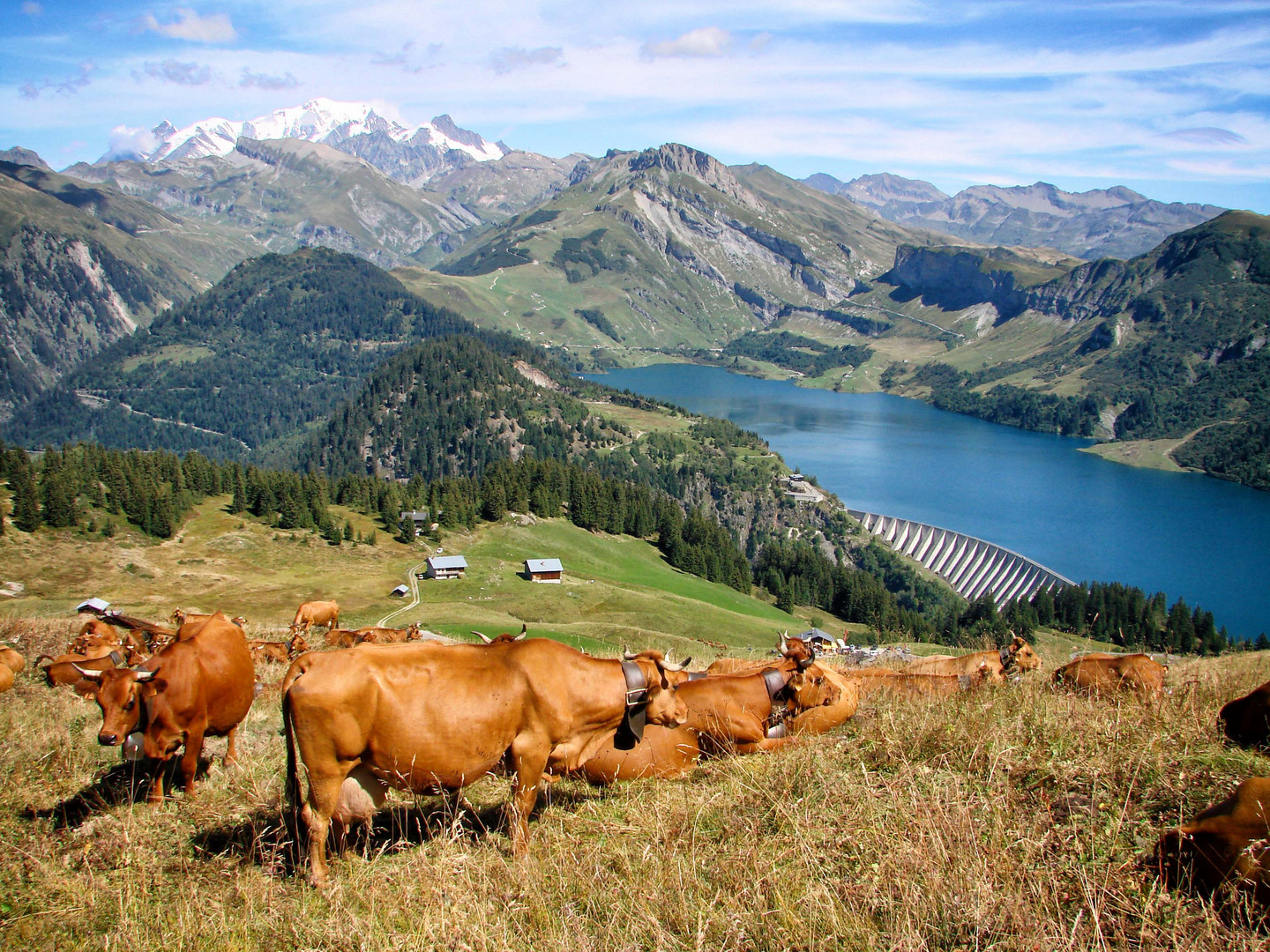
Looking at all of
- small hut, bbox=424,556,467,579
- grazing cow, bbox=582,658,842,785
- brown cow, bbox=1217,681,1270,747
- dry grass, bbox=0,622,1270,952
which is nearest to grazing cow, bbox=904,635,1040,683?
grazing cow, bbox=582,658,842,785

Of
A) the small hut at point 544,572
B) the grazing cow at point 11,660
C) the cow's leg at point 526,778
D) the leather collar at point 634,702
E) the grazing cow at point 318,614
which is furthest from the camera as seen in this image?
the small hut at point 544,572

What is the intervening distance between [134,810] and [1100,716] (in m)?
10.9

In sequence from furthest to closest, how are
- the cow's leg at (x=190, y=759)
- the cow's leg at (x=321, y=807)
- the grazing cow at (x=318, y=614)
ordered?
the grazing cow at (x=318, y=614)
the cow's leg at (x=190, y=759)
the cow's leg at (x=321, y=807)

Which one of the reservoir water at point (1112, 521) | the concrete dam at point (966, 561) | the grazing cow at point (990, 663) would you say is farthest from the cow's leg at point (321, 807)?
the reservoir water at point (1112, 521)

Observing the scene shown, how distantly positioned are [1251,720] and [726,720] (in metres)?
5.90

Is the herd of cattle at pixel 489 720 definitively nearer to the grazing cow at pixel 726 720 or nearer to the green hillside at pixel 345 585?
the grazing cow at pixel 726 720

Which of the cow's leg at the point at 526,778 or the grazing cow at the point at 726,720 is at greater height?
the cow's leg at the point at 526,778

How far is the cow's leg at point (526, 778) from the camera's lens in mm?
7031

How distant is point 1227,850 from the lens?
503 cm

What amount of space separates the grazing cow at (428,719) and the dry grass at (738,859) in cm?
48

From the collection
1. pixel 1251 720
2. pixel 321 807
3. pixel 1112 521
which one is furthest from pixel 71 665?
pixel 1112 521

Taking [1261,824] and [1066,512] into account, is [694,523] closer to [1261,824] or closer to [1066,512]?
[1066,512]

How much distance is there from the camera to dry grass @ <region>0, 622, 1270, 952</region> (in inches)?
192

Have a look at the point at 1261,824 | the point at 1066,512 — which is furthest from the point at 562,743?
the point at 1066,512
